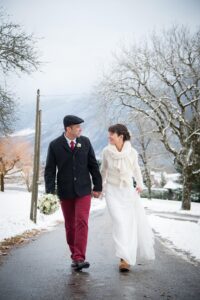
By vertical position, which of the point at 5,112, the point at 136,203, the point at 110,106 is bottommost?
the point at 136,203

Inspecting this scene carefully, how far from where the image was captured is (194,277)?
544 cm

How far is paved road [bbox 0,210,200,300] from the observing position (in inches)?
176

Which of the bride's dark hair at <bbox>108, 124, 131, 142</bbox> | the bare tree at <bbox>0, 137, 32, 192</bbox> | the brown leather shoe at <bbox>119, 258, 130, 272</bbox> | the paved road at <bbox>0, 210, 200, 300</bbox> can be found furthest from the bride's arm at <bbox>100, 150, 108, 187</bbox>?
the bare tree at <bbox>0, 137, 32, 192</bbox>

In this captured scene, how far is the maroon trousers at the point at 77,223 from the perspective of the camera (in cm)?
593

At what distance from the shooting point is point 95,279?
523 cm

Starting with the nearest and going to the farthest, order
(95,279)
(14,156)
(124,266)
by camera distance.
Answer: (95,279)
(124,266)
(14,156)

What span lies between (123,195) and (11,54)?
30.8ft

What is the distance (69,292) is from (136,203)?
7.61 feet

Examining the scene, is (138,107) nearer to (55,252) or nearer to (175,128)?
(175,128)

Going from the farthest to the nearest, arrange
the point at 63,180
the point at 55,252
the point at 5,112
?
the point at 5,112
the point at 55,252
the point at 63,180

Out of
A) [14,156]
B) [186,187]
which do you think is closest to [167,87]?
[186,187]

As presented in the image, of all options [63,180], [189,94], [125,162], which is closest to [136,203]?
[125,162]

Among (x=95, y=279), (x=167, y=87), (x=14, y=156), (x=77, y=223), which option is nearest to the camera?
(x=95, y=279)

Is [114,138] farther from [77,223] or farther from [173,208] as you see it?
[173,208]
